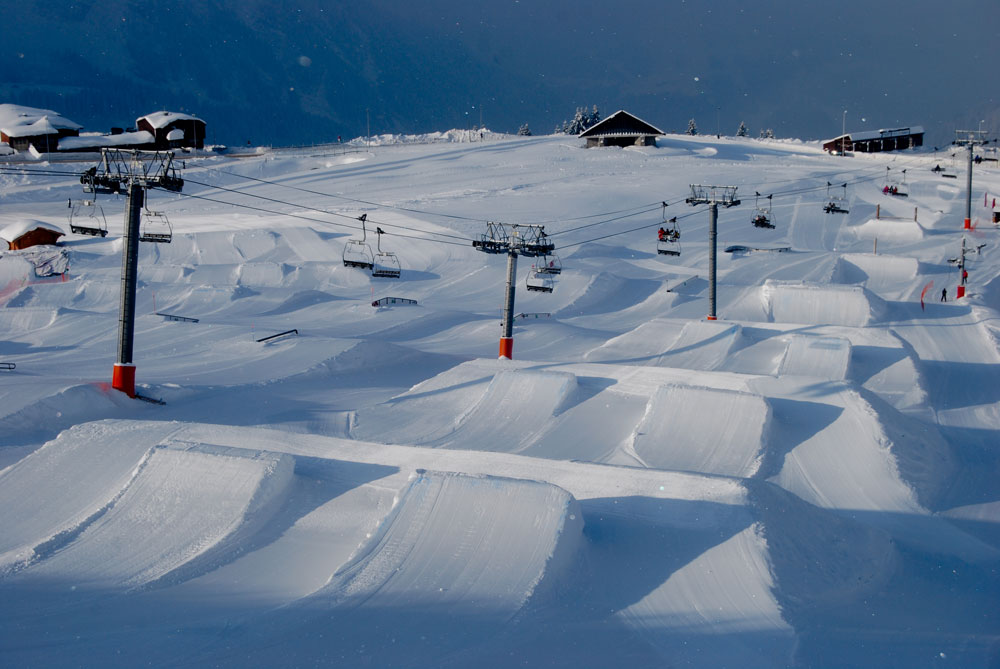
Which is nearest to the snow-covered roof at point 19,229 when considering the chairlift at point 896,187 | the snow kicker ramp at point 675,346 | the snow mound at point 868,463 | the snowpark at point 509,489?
the snowpark at point 509,489

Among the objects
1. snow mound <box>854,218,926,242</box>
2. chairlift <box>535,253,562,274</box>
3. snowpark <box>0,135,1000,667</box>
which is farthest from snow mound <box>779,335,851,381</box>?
snow mound <box>854,218,926,242</box>

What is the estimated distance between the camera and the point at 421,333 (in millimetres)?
28188

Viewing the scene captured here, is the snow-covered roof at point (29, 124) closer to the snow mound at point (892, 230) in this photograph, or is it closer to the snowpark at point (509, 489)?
the snowpark at point (509, 489)

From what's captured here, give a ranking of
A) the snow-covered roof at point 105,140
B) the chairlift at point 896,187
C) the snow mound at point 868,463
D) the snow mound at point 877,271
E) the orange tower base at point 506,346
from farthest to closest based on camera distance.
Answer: the snow-covered roof at point 105,140 → the chairlift at point 896,187 → the snow mound at point 877,271 → the orange tower base at point 506,346 → the snow mound at point 868,463

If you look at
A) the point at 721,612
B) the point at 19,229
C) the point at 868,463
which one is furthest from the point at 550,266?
the point at 19,229

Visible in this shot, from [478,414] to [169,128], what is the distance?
6732 centimetres

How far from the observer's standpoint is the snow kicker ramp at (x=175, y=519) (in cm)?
838

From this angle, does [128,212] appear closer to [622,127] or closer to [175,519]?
[175,519]

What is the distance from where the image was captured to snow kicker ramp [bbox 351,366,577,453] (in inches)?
568

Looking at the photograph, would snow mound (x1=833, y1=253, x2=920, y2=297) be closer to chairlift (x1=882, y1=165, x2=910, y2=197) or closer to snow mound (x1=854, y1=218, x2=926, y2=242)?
snow mound (x1=854, y1=218, x2=926, y2=242)

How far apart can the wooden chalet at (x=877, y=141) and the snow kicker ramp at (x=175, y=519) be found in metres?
79.3

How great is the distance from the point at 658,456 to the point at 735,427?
1418 millimetres

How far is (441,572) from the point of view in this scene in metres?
7.84

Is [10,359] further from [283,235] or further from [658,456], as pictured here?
[283,235]
